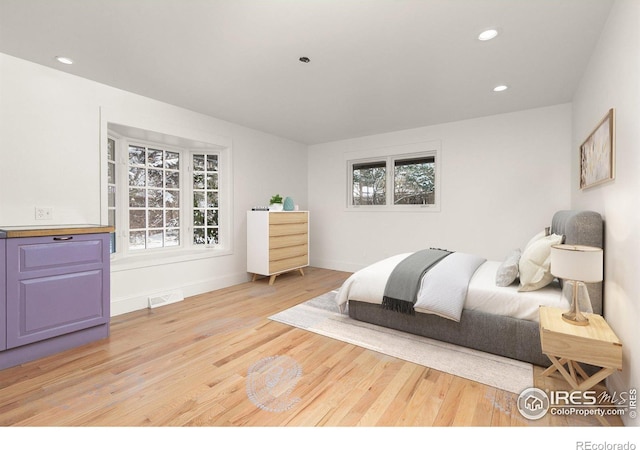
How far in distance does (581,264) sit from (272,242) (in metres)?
3.57

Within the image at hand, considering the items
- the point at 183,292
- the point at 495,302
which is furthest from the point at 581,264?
the point at 183,292

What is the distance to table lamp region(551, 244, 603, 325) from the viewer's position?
1.65m

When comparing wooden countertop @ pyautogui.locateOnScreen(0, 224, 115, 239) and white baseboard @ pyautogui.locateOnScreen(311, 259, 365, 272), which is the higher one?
wooden countertop @ pyautogui.locateOnScreen(0, 224, 115, 239)

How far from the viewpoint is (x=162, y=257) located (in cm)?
377

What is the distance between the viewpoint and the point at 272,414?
1628mm

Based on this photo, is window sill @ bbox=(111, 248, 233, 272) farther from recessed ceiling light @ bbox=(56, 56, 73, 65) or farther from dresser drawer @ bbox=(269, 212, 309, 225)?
recessed ceiling light @ bbox=(56, 56, 73, 65)

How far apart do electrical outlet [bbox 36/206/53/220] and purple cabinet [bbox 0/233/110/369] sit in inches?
22.1

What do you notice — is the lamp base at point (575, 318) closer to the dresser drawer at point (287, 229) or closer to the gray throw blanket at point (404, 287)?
the gray throw blanket at point (404, 287)

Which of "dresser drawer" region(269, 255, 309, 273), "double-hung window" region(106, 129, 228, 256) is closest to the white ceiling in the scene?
"double-hung window" region(106, 129, 228, 256)

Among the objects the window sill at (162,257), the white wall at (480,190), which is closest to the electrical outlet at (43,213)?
the window sill at (162,257)

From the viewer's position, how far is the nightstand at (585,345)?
1524mm

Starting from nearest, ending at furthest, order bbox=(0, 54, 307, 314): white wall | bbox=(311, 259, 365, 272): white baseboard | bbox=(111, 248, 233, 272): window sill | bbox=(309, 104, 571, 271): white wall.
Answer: bbox=(0, 54, 307, 314): white wall < bbox=(111, 248, 233, 272): window sill < bbox=(309, 104, 571, 271): white wall < bbox=(311, 259, 365, 272): white baseboard

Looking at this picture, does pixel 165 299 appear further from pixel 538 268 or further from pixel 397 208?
pixel 538 268

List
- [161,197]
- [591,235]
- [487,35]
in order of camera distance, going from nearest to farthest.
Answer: [591,235] → [487,35] → [161,197]
